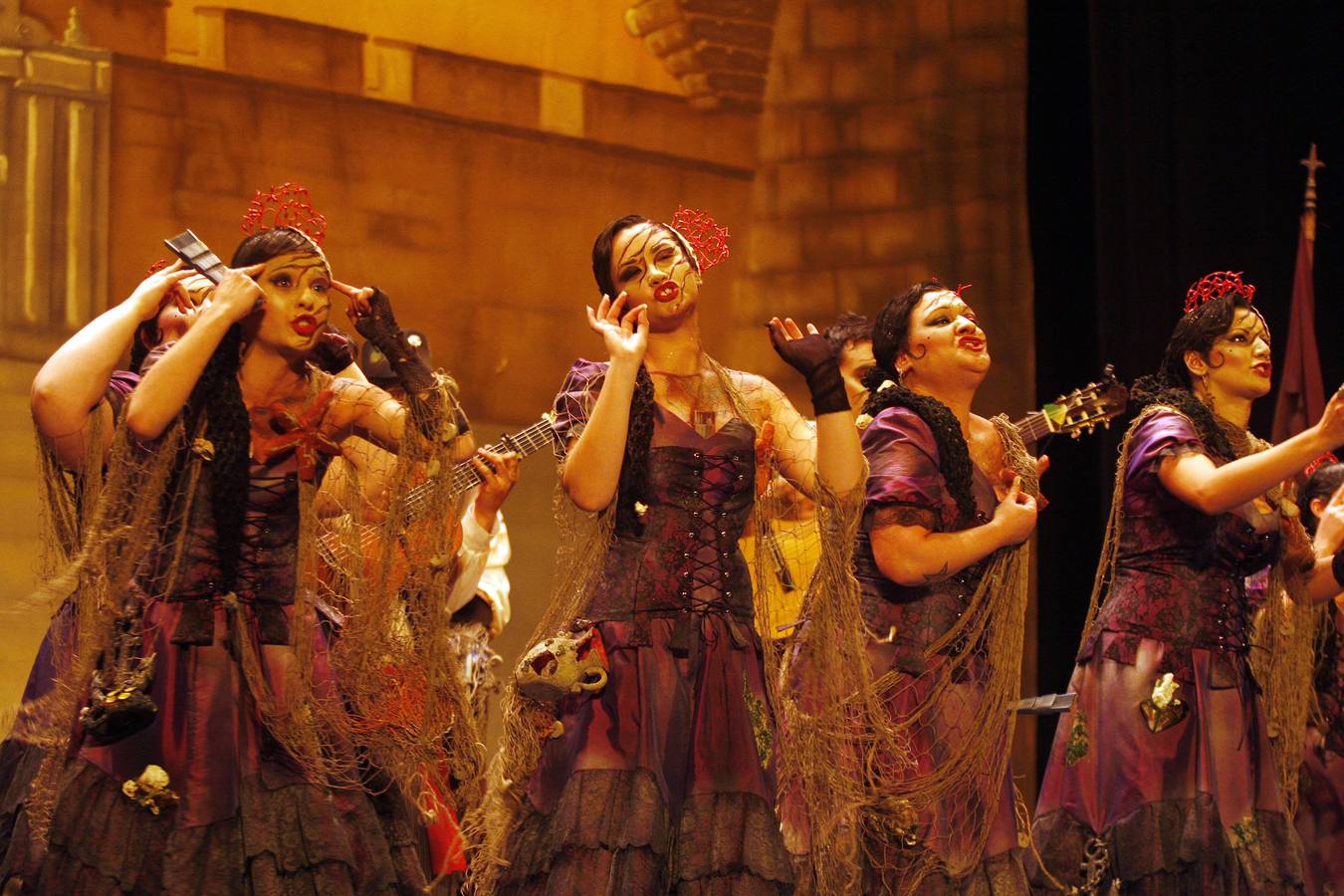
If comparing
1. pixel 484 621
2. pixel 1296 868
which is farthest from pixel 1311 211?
pixel 484 621

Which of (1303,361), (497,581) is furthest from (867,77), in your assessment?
(497,581)

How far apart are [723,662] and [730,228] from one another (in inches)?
138

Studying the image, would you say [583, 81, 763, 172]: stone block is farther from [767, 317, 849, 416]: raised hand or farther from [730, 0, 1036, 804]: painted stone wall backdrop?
[767, 317, 849, 416]: raised hand

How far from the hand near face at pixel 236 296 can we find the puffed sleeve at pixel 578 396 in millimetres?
644

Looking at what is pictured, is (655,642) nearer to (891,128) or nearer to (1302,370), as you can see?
(1302,370)

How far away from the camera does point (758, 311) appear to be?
22.0ft

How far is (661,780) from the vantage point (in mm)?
3209

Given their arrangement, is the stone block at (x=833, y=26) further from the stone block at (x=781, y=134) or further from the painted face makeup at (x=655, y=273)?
the painted face makeup at (x=655, y=273)

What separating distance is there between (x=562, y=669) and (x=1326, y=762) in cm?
264

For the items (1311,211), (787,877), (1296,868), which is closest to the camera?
(787,877)

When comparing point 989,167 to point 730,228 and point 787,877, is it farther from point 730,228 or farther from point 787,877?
point 787,877

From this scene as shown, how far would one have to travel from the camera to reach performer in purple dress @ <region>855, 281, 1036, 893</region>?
136 inches

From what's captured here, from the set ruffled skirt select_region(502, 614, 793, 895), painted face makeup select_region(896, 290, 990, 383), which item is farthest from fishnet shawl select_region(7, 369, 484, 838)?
painted face makeup select_region(896, 290, 990, 383)

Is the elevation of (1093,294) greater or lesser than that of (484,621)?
greater
